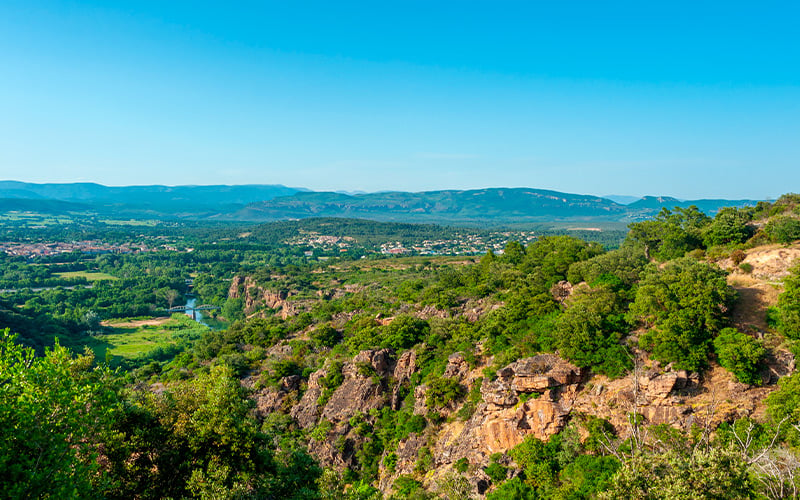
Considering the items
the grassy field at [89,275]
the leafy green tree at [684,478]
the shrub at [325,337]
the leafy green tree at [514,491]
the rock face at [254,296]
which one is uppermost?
the leafy green tree at [684,478]

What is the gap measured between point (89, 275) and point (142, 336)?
289 ft

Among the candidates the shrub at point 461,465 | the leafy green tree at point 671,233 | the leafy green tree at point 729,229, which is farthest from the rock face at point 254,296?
the leafy green tree at point 729,229

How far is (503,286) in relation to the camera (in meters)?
49.1

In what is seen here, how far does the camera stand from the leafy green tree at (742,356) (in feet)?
81.7

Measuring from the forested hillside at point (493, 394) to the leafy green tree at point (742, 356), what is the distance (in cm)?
12

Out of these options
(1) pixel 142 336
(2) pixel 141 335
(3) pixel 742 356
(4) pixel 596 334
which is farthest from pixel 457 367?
(2) pixel 141 335

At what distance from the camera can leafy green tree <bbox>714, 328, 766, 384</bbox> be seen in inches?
980

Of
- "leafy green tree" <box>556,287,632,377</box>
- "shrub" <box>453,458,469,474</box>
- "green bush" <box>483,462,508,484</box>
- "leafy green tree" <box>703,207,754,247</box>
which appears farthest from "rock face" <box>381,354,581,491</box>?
"leafy green tree" <box>703,207,754,247</box>

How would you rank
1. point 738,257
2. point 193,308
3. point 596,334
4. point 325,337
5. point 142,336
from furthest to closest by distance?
point 193,308, point 142,336, point 325,337, point 738,257, point 596,334

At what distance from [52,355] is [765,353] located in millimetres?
35117

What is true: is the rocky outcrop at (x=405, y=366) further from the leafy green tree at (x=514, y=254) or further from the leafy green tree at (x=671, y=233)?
the leafy green tree at (x=671, y=233)

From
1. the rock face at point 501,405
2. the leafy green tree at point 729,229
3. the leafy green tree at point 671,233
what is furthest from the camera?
the leafy green tree at point 671,233

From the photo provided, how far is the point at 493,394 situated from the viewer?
2962 cm

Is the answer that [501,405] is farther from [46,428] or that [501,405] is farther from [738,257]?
[738,257]
